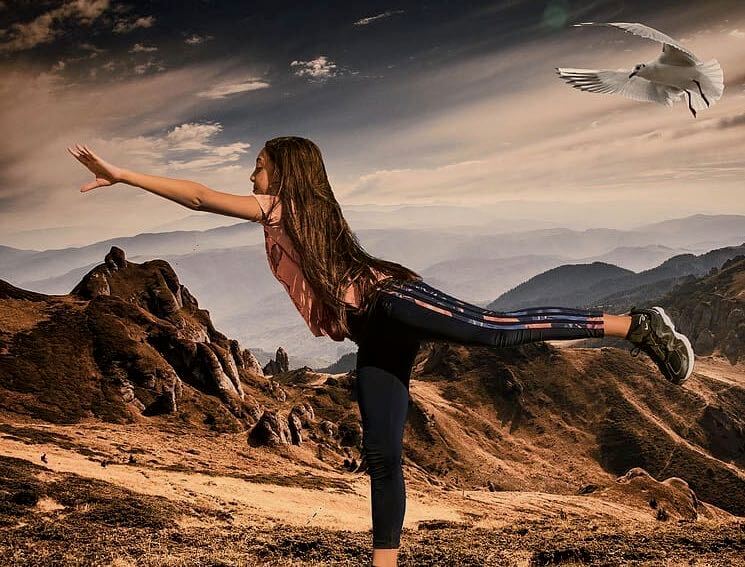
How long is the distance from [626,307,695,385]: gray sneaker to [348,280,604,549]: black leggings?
26.5 inches

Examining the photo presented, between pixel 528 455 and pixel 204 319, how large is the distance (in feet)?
186

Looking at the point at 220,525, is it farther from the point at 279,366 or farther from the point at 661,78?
the point at 279,366

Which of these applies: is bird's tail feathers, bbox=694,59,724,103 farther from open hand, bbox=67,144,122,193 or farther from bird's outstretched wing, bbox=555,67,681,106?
open hand, bbox=67,144,122,193

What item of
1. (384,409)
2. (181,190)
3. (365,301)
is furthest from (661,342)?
(181,190)

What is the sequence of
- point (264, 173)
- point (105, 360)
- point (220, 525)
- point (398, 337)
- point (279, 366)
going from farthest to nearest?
point (279, 366) → point (105, 360) → point (220, 525) → point (264, 173) → point (398, 337)

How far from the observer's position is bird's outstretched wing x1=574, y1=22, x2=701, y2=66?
433 inches

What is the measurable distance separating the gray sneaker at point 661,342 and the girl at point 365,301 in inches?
25.5

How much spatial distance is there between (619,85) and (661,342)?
390 inches

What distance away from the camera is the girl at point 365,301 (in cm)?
462

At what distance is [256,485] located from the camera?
39.2 metres

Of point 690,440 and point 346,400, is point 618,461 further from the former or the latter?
point 346,400

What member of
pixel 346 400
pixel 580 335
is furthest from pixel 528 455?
pixel 580 335

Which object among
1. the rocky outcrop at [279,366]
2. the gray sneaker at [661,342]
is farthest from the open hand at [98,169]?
the rocky outcrop at [279,366]

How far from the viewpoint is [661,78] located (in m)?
13.0
